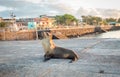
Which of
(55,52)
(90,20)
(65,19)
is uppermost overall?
(55,52)

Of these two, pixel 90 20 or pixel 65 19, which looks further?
pixel 90 20

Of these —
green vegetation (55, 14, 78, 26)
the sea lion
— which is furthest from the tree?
the sea lion

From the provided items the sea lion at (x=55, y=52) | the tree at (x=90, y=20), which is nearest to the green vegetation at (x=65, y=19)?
the tree at (x=90, y=20)

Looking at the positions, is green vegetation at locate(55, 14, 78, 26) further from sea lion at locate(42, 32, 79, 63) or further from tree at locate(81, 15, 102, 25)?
sea lion at locate(42, 32, 79, 63)

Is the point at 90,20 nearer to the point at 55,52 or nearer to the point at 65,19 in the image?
the point at 65,19

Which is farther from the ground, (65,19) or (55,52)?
(55,52)

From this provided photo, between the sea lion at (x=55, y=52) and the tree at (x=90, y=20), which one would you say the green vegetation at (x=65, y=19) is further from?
the sea lion at (x=55, y=52)

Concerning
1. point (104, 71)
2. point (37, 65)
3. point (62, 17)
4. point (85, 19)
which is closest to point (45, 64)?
point (37, 65)

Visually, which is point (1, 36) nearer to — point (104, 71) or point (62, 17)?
point (104, 71)

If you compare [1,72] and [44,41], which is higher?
[44,41]

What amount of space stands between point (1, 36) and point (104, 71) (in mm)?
36637

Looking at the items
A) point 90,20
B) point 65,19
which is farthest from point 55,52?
point 90,20

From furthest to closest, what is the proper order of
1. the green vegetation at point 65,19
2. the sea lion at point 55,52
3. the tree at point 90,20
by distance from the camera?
the tree at point 90,20 < the green vegetation at point 65,19 < the sea lion at point 55,52

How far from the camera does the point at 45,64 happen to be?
316 inches
